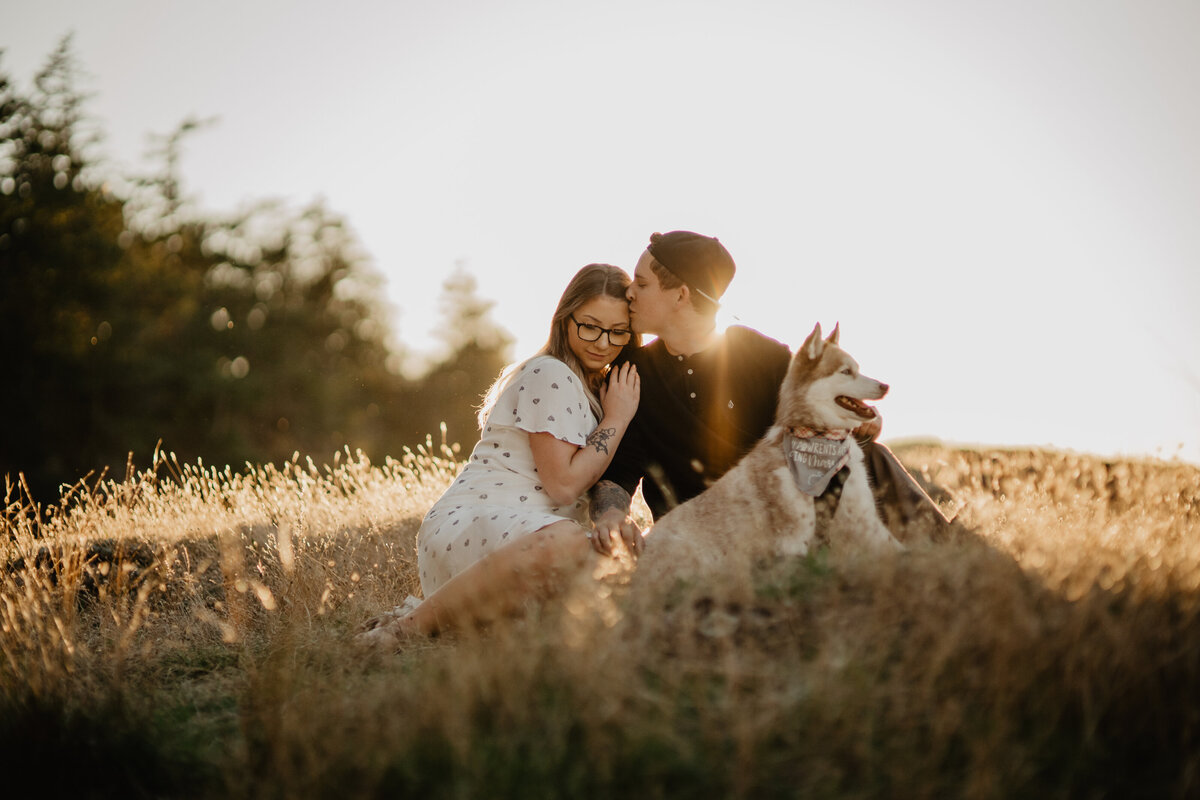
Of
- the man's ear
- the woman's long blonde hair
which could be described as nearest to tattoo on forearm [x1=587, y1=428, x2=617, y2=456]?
the woman's long blonde hair

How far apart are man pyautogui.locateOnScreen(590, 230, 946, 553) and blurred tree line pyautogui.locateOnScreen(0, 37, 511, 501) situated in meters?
15.3

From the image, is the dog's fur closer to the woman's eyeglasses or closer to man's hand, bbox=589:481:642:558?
man's hand, bbox=589:481:642:558

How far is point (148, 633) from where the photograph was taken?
15.9 ft

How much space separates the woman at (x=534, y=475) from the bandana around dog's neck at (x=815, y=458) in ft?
3.11

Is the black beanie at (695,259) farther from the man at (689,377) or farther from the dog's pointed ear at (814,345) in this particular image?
the dog's pointed ear at (814,345)

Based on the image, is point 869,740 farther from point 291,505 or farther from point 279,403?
point 279,403

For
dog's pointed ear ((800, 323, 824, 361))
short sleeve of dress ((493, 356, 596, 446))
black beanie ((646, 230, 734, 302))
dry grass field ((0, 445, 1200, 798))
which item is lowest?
dry grass field ((0, 445, 1200, 798))

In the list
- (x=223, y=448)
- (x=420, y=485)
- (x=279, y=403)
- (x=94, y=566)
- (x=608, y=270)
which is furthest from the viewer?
(x=279, y=403)

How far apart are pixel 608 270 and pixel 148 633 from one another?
3755 mm

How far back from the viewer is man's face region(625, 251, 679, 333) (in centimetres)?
465

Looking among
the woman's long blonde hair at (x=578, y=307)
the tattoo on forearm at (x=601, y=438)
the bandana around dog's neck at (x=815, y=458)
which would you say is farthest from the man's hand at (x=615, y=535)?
the bandana around dog's neck at (x=815, y=458)

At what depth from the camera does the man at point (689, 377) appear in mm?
4684

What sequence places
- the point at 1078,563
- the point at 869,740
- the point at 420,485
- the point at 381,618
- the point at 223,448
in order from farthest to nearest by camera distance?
the point at 223,448 → the point at 420,485 → the point at 381,618 → the point at 1078,563 → the point at 869,740

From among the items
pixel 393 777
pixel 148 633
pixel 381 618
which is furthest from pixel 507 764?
pixel 148 633
